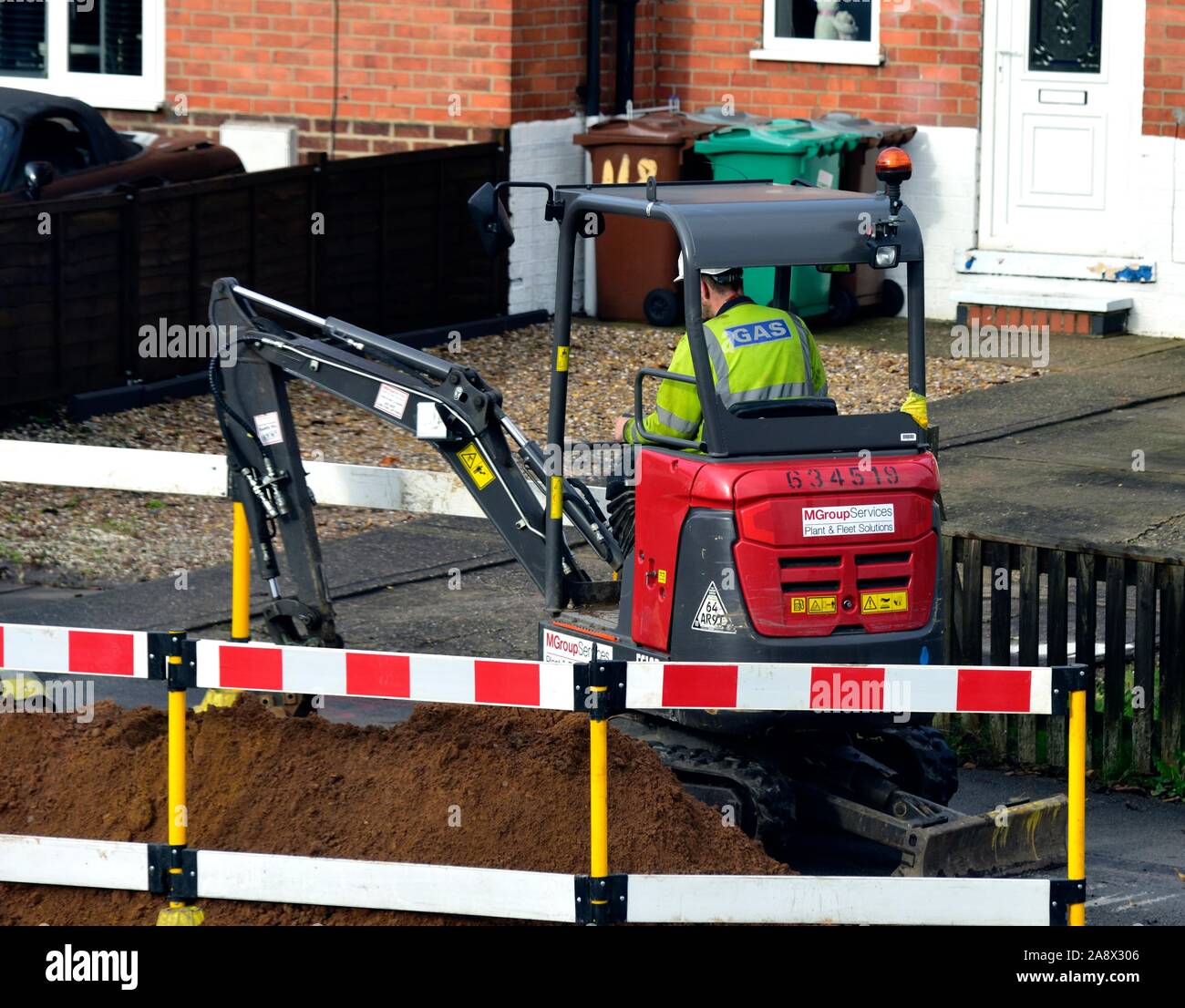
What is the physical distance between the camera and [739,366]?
7129 millimetres

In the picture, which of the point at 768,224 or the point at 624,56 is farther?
the point at 624,56

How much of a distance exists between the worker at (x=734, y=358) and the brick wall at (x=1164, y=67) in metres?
10.4

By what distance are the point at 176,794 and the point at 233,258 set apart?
931 cm

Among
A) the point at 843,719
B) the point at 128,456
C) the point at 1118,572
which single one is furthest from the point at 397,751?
the point at 1118,572

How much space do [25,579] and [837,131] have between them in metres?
8.37

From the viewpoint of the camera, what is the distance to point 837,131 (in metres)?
17.4

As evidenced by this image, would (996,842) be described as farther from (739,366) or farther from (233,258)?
(233,258)

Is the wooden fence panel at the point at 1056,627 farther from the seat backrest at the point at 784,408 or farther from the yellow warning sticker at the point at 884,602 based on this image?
the seat backrest at the point at 784,408

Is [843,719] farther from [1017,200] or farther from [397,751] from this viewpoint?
[1017,200]

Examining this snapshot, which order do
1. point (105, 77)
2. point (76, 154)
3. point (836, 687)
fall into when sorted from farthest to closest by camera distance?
point (105, 77) < point (76, 154) < point (836, 687)

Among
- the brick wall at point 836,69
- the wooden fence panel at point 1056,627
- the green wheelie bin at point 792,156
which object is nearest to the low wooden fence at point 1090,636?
the wooden fence panel at point 1056,627

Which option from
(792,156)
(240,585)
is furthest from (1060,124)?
(240,585)

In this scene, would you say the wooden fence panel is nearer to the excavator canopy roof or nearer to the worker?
the worker

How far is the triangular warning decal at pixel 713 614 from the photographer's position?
7008 millimetres
